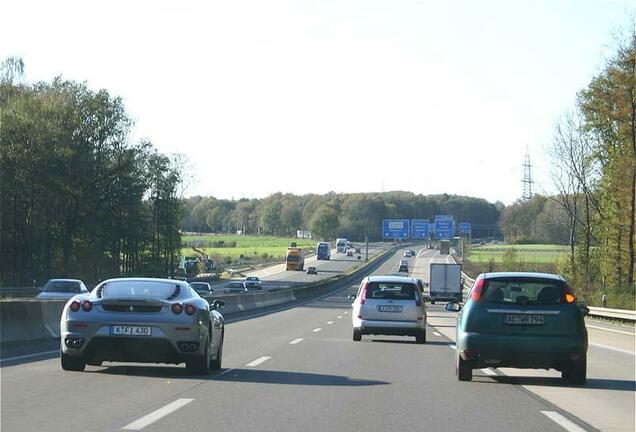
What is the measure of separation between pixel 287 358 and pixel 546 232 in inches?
5830

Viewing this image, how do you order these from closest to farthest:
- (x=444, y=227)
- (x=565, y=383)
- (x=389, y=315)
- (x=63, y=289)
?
(x=565, y=383) < (x=389, y=315) < (x=63, y=289) < (x=444, y=227)

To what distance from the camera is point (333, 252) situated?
19912 cm

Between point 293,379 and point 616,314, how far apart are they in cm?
2962

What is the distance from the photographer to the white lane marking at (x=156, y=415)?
31.9ft

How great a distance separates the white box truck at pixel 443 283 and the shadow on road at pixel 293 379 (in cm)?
5601

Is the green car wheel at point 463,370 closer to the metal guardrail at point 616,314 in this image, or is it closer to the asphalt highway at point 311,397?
the asphalt highway at point 311,397

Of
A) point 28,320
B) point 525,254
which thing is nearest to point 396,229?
point 525,254

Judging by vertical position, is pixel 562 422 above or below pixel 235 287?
above

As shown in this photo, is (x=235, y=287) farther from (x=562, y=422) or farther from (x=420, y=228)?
(x=562, y=422)

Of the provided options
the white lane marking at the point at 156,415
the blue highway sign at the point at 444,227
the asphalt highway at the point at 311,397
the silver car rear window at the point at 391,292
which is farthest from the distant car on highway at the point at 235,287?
the white lane marking at the point at 156,415

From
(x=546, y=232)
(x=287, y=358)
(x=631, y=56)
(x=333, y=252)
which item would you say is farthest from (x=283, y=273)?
(x=287, y=358)

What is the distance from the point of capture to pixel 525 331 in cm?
1428

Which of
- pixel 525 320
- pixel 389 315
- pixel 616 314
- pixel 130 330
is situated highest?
pixel 525 320

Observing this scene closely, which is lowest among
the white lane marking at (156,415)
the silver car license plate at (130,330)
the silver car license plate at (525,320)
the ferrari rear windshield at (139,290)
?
the white lane marking at (156,415)
